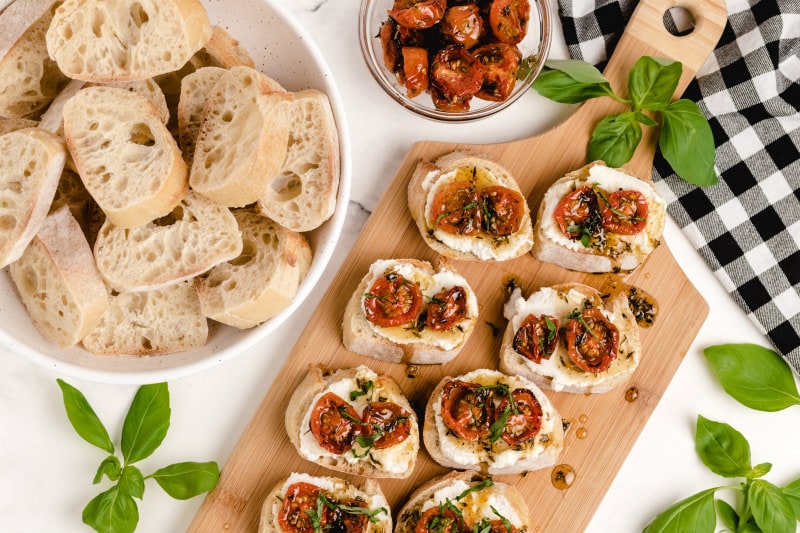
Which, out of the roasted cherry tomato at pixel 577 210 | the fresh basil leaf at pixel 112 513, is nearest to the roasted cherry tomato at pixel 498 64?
the roasted cherry tomato at pixel 577 210

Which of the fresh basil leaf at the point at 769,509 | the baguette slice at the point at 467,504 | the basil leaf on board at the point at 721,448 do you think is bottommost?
the baguette slice at the point at 467,504

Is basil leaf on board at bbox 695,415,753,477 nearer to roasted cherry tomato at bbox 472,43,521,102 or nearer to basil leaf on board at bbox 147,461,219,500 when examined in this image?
roasted cherry tomato at bbox 472,43,521,102

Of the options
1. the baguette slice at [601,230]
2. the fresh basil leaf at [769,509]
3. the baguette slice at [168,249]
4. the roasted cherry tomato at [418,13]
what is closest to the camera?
the baguette slice at [168,249]

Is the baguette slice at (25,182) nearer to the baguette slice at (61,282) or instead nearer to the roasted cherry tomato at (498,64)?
the baguette slice at (61,282)

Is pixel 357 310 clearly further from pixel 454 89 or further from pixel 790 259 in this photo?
pixel 790 259

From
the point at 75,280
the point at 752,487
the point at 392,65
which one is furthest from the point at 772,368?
the point at 75,280

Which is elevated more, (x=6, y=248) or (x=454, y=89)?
(x=454, y=89)

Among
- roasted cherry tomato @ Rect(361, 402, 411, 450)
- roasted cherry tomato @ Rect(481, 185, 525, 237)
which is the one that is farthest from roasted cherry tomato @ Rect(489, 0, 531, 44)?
roasted cherry tomato @ Rect(361, 402, 411, 450)
